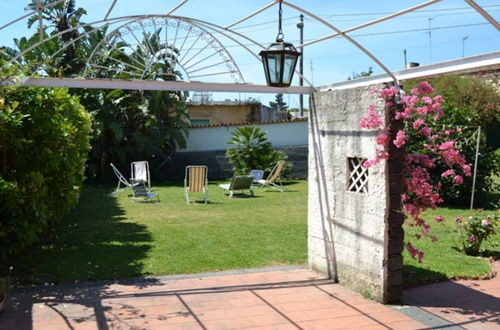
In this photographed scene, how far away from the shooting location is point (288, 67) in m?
4.95

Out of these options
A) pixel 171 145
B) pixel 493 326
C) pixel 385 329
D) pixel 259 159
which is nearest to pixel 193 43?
pixel 385 329

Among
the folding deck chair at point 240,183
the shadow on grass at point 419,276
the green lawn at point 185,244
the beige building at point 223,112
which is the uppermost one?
the beige building at point 223,112

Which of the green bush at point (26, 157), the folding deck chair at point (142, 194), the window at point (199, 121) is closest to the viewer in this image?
the green bush at point (26, 157)

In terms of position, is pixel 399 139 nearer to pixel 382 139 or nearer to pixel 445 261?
pixel 382 139

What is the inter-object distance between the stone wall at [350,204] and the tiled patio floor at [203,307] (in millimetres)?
260

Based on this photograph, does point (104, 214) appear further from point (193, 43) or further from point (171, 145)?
point (171, 145)

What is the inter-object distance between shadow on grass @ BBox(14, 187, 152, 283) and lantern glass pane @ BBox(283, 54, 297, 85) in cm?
299

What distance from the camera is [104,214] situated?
10773mm

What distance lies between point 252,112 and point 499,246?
63.4 ft

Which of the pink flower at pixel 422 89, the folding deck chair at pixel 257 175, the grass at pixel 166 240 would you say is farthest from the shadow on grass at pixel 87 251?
the folding deck chair at pixel 257 175

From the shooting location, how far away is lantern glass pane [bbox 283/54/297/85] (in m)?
4.90

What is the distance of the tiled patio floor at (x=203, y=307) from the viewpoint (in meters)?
4.40

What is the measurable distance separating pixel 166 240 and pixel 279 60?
13.7 ft

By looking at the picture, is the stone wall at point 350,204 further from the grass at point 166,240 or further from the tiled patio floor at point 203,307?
the grass at point 166,240
